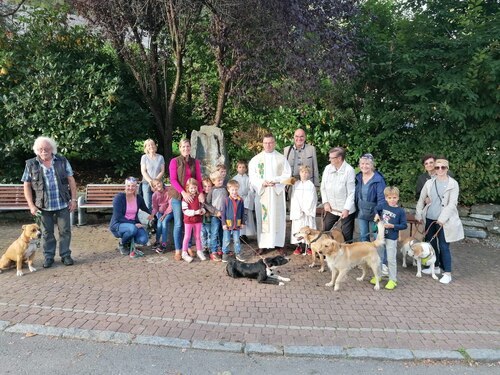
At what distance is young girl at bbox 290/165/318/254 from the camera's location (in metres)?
6.59

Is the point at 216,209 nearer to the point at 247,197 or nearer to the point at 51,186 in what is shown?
the point at 247,197

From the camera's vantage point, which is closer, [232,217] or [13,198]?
[232,217]

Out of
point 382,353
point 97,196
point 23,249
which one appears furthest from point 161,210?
point 382,353

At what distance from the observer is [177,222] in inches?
260

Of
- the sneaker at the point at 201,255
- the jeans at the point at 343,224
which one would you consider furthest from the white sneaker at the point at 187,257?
the jeans at the point at 343,224

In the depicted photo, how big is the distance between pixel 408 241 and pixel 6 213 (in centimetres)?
782

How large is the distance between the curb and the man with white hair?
2174mm

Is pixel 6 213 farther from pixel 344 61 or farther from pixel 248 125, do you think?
pixel 344 61

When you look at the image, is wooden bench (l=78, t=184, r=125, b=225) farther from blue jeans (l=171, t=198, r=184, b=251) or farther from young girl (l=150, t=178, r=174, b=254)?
blue jeans (l=171, t=198, r=184, b=251)

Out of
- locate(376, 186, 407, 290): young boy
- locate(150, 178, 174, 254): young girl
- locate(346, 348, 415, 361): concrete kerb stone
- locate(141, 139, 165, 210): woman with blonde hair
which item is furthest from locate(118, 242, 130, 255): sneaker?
locate(346, 348, 415, 361): concrete kerb stone

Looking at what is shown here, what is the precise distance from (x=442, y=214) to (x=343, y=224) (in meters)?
1.42

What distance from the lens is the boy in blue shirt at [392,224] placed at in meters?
5.54

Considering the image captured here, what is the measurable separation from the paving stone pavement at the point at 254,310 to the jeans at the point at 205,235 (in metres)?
0.42

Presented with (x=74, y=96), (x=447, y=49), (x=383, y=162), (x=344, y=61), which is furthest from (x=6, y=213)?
(x=447, y=49)
